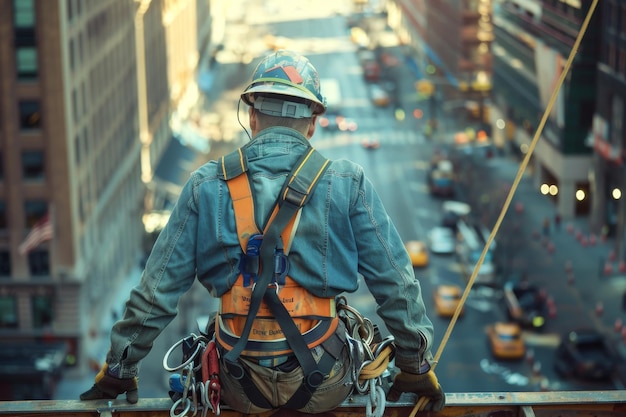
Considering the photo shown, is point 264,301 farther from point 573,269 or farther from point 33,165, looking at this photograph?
point 573,269

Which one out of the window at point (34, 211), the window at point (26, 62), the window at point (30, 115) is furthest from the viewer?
the window at point (34, 211)

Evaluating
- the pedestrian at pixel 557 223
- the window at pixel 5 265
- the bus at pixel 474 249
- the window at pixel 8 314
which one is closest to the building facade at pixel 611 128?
the pedestrian at pixel 557 223

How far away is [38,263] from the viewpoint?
61.1 metres

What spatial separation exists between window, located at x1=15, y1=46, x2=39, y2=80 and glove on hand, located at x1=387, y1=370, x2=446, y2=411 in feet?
168

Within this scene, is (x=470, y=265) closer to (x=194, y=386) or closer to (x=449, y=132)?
(x=449, y=132)

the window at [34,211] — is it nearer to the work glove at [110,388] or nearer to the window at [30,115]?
the window at [30,115]

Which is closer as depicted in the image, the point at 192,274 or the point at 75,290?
the point at 192,274

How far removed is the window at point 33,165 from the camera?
59.3 m

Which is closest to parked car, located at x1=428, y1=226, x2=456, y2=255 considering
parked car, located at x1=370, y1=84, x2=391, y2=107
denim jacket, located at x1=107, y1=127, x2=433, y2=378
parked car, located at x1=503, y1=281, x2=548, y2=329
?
parked car, located at x1=503, y1=281, x2=548, y2=329

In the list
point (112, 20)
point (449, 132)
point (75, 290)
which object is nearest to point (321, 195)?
point (75, 290)

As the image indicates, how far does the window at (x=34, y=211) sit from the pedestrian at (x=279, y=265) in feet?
173

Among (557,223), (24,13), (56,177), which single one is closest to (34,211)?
(56,177)

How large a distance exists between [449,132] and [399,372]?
106 m

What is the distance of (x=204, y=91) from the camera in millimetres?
127062
